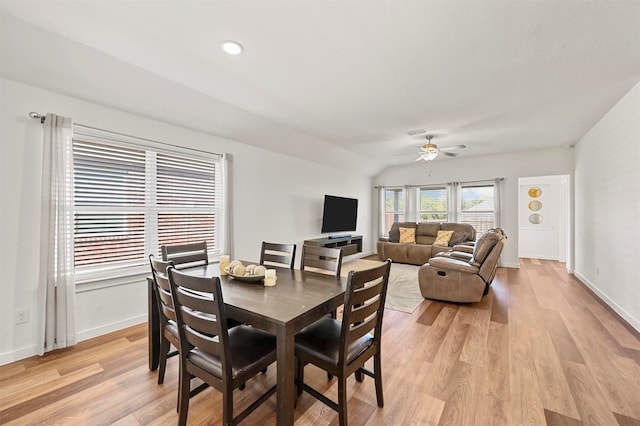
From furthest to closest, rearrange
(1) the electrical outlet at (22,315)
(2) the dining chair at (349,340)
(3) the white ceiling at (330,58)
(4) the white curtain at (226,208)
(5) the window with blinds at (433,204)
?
(5) the window with blinds at (433,204) < (4) the white curtain at (226,208) < (1) the electrical outlet at (22,315) < (3) the white ceiling at (330,58) < (2) the dining chair at (349,340)

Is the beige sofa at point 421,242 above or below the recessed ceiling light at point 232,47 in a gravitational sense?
below

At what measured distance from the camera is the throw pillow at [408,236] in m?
6.95

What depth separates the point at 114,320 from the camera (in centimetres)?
294

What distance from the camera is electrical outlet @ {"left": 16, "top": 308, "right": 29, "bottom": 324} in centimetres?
238

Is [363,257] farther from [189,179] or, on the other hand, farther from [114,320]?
[114,320]

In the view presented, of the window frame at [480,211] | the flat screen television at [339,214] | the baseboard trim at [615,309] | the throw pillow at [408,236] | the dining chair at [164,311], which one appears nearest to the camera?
the dining chair at [164,311]

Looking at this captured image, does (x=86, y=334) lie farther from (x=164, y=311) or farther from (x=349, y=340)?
(x=349, y=340)

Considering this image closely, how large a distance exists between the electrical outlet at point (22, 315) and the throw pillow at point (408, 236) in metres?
6.64

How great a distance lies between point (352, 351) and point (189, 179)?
3.16 m

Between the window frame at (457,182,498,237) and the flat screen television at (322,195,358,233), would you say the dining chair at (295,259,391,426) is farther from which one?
the window frame at (457,182,498,237)

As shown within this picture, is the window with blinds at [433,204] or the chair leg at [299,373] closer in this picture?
the chair leg at [299,373]

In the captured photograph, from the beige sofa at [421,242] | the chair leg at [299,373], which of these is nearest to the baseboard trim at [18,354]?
the chair leg at [299,373]

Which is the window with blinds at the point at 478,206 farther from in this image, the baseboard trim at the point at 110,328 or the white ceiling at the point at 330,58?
the baseboard trim at the point at 110,328

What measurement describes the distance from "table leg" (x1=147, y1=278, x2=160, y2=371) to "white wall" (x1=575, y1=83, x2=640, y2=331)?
483cm
